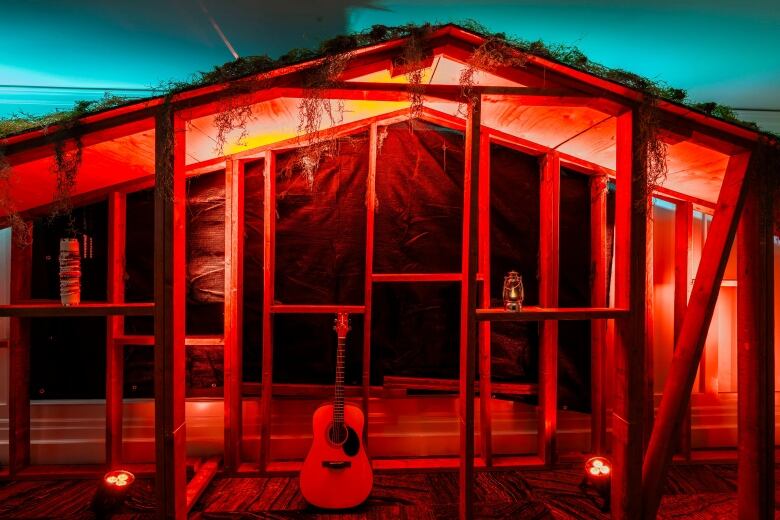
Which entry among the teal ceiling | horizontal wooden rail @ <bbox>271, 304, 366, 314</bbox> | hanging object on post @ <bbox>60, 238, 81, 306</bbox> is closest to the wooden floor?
horizontal wooden rail @ <bbox>271, 304, 366, 314</bbox>

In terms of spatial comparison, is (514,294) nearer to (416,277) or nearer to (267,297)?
(416,277)

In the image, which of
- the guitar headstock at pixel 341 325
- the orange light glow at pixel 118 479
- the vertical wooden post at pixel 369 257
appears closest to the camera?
the orange light glow at pixel 118 479

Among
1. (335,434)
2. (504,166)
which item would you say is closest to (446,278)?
(504,166)

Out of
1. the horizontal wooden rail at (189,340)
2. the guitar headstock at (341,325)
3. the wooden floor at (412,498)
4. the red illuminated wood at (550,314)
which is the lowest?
the wooden floor at (412,498)

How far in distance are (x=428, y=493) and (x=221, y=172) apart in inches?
109

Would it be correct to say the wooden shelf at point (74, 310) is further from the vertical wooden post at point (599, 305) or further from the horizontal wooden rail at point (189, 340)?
→ the vertical wooden post at point (599, 305)

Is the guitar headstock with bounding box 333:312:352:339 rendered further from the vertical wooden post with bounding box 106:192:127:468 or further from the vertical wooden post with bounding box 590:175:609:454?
the vertical wooden post with bounding box 590:175:609:454

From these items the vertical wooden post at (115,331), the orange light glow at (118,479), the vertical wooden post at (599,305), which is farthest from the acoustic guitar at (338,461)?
the vertical wooden post at (599,305)

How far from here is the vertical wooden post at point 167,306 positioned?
1.93 meters

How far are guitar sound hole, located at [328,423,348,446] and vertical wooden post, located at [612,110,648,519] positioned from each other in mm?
1591

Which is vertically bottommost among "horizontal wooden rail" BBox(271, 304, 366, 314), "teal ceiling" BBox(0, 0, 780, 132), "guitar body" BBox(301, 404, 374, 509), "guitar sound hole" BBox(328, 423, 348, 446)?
"guitar body" BBox(301, 404, 374, 509)

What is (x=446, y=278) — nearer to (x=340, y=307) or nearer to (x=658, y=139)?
(x=340, y=307)

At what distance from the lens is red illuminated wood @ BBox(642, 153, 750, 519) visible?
6.83 ft

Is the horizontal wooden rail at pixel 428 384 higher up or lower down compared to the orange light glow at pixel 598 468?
higher up
